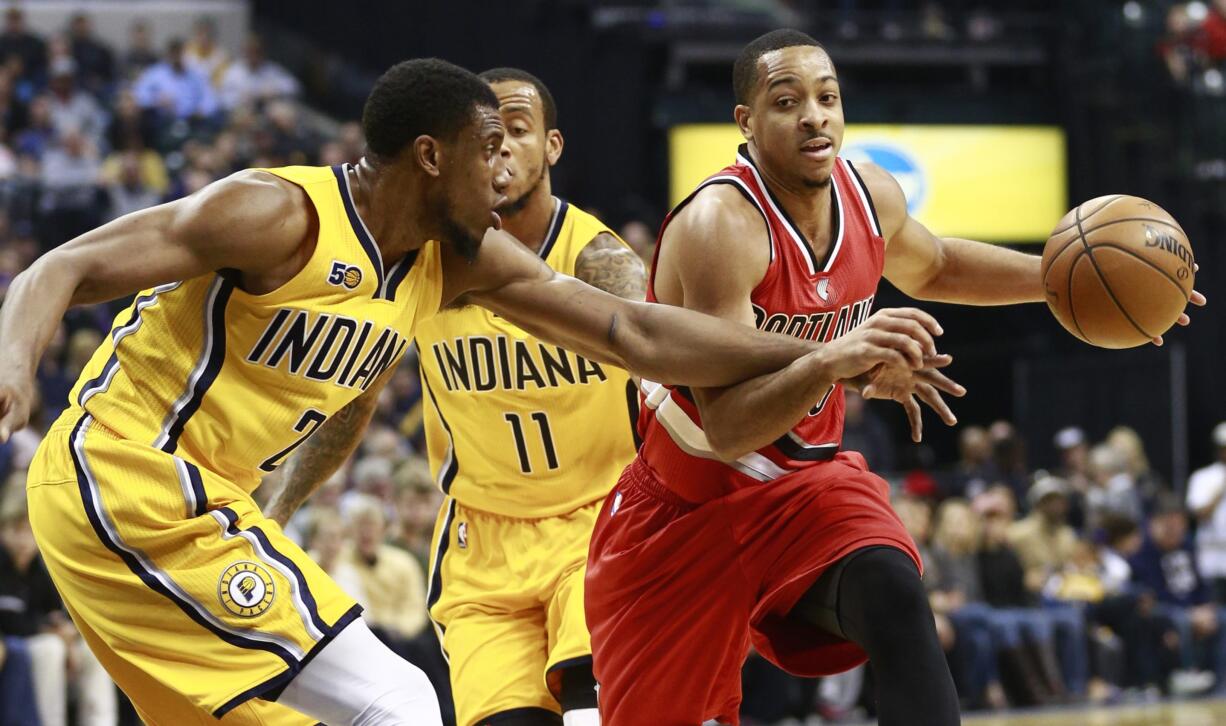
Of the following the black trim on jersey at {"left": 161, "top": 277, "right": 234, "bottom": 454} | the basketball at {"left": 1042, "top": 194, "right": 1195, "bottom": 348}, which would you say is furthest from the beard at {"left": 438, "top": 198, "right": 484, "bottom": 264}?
the basketball at {"left": 1042, "top": 194, "right": 1195, "bottom": 348}

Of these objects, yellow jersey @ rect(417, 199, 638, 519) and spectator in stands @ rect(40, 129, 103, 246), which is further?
spectator in stands @ rect(40, 129, 103, 246)

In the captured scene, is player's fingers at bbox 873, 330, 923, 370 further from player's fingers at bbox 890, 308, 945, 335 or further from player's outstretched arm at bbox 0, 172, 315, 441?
player's outstretched arm at bbox 0, 172, 315, 441

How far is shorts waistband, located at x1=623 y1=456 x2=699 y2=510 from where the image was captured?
15.4ft

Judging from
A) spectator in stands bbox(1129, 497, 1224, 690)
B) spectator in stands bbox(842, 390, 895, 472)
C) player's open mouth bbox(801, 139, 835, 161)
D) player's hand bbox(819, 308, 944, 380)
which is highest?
player's open mouth bbox(801, 139, 835, 161)

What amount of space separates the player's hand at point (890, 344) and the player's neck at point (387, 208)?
113 cm

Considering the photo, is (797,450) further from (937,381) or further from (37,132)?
(37,132)

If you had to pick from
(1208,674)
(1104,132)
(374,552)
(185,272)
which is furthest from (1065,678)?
(185,272)

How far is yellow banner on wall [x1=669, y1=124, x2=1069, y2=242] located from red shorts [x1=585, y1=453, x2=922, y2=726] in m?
12.5

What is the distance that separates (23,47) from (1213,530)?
39.0 ft

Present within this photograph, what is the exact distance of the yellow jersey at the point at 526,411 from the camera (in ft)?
17.3

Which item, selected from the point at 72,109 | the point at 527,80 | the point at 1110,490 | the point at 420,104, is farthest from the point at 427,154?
the point at 72,109

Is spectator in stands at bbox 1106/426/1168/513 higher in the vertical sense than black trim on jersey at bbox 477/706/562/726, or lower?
lower

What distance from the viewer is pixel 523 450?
5258mm

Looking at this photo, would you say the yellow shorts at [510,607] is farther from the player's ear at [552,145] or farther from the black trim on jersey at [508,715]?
the player's ear at [552,145]
